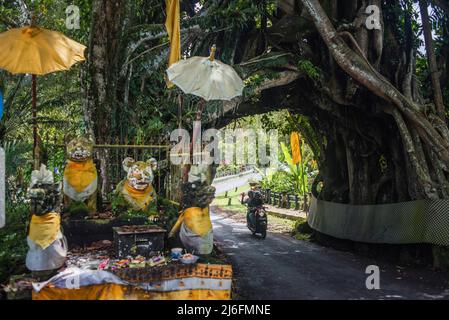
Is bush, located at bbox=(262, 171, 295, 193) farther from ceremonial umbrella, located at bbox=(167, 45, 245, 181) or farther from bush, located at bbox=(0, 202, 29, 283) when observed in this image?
ceremonial umbrella, located at bbox=(167, 45, 245, 181)

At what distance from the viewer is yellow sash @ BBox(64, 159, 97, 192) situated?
6.76 metres

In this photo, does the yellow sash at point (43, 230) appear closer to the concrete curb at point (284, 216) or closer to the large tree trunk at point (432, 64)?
the large tree trunk at point (432, 64)

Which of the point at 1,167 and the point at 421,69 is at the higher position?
the point at 421,69

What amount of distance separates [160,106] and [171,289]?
4606 millimetres

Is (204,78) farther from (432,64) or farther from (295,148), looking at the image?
(295,148)

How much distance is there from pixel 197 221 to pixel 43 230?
75.9 inches

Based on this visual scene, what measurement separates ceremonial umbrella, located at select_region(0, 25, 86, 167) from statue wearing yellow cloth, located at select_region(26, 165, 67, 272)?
3.54 ft

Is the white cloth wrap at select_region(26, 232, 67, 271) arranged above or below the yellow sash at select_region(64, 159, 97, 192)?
below

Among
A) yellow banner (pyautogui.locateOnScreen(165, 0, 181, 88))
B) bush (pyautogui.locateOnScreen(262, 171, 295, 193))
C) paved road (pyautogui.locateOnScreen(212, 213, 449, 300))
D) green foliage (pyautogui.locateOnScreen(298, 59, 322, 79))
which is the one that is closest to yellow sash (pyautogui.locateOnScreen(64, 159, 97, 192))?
yellow banner (pyautogui.locateOnScreen(165, 0, 181, 88))

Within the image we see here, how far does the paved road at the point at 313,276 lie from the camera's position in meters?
6.42
